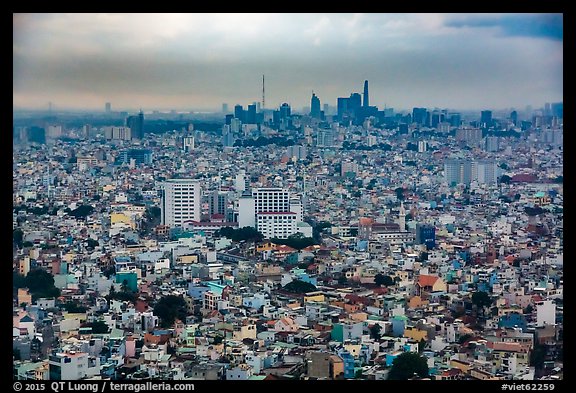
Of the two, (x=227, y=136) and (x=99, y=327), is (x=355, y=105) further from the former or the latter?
(x=99, y=327)

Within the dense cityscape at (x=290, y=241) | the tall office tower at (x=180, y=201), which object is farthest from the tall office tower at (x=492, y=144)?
the tall office tower at (x=180, y=201)

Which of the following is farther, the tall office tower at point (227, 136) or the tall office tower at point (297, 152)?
the tall office tower at point (297, 152)

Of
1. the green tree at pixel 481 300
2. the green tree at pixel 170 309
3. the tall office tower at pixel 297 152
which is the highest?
the tall office tower at pixel 297 152

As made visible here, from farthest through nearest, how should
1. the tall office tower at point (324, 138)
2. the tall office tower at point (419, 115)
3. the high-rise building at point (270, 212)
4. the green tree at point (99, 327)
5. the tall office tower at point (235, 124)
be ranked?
the tall office tower at point (324, 138) → the tall office tower at point (235, 124) → the tall office tower at point (419, 115) → the high-rise building at point (270, 212) → the green tree at point (99, 327)

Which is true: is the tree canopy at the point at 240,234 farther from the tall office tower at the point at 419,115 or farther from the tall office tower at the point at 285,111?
the tall office tower at the point at 419,115

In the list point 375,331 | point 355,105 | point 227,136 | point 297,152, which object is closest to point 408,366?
point 375,331

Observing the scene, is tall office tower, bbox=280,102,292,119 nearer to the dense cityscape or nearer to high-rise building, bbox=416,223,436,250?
the dense cityscape

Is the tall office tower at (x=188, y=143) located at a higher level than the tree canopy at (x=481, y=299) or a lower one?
higher
